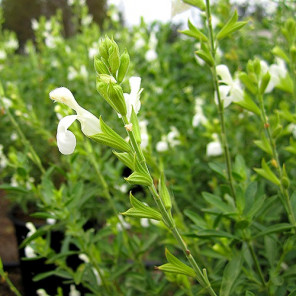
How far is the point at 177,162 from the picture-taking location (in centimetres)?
191

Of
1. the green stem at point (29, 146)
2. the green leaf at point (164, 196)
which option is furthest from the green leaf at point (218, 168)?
the green stem at point (29, 146)

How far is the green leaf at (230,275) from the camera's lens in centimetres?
88

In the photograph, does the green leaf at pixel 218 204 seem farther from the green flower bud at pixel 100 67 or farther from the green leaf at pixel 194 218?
the green flower bud at pixel 100 67

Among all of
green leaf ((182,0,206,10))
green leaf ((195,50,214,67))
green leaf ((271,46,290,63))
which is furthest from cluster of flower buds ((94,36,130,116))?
green leaf ((271,46,290,63))

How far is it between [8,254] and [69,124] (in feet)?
8.51

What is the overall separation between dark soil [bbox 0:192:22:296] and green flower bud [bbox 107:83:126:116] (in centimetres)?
135

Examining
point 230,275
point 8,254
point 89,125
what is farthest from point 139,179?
point 8,254

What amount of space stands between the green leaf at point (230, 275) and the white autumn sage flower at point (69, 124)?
48 centimetres

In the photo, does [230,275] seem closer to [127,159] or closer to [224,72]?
[127,159]

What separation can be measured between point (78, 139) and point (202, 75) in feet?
5.98

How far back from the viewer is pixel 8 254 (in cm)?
293

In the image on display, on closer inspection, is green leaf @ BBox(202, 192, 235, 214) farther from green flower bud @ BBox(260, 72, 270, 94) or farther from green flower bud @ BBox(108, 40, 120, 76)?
green flower bud @ BBox(108, 40, 120, 76)

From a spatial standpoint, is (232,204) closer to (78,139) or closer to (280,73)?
(280,73)

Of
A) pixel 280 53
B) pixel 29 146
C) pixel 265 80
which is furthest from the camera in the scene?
pixel 29 146
